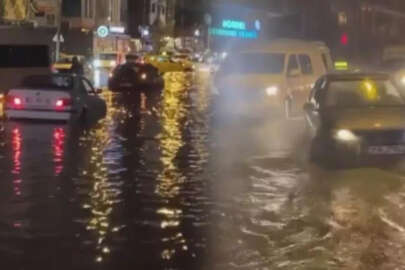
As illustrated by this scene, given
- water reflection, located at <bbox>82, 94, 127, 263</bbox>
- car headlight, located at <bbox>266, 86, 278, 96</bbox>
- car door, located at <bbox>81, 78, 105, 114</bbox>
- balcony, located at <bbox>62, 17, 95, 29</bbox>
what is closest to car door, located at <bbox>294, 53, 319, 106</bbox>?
car headlight, located at <bbox>266, 86, 278, 96</bbox>

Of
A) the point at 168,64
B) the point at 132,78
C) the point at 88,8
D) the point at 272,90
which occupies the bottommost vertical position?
the point at 168,64

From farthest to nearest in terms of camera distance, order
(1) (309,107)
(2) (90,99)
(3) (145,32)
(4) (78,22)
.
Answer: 1. (3) (145,32)
2. (4) (78,22)
3. (2) (90,99)
4. (1) (309,107)

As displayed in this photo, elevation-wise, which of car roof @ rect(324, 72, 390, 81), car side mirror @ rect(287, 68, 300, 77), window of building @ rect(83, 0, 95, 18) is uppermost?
window of building @ rect(83, 0, 95, 18)

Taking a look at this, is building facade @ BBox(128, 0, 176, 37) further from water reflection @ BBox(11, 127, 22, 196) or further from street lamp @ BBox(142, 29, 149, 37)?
water reflection @ BBox(11, 127, 22, 196)

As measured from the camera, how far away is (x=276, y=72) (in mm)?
23141

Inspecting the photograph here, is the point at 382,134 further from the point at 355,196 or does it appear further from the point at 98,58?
the point at 98,58

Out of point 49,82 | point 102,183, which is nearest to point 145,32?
point 49,82

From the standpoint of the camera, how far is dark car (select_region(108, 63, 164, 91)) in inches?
1716

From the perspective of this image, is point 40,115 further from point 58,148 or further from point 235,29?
point 235,29

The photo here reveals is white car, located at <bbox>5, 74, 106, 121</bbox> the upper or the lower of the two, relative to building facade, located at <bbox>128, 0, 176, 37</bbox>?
lower

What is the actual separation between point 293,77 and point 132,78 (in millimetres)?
21792

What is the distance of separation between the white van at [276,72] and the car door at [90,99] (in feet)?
10.6

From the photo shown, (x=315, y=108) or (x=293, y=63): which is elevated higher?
(x=293, y=63)

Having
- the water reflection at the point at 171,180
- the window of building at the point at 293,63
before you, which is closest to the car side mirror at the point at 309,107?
the water reflection at the point at 171,180
